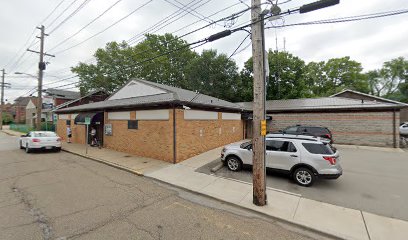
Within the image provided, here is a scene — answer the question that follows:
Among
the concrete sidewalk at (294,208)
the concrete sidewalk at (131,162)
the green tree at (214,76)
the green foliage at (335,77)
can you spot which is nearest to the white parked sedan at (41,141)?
the concrete sidewalk at (131,162)

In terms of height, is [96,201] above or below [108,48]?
below

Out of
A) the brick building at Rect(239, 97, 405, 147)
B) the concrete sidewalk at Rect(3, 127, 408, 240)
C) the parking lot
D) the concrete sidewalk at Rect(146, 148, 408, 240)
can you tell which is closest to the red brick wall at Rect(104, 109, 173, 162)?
the concrete sidewalk at Rect(3, 127, 408, 240)

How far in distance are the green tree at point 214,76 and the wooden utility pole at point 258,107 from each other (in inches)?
1068

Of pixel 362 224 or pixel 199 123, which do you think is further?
pixel 199 123

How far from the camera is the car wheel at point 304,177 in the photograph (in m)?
6.70

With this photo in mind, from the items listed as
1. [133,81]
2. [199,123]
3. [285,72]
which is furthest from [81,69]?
[285,72]

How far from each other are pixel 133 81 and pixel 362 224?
1643 cm

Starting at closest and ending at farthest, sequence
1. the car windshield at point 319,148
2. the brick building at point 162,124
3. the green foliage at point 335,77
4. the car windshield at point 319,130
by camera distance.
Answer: the car windshield at point 319,148
the brick building at point 162,124
the car windshield at point 319,130
the green foliage at point 335,77

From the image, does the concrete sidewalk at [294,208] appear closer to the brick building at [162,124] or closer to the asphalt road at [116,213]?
the asphalt road at [116,213]

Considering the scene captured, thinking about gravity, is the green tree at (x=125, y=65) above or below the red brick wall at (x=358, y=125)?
above

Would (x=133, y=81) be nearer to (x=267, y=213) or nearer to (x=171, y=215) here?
(x=171, y=215)

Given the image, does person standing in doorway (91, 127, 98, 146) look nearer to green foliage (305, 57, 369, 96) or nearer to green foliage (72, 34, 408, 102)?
green foliage (72, 34, 408, 102)

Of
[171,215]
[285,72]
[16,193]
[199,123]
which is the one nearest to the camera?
[171,215]

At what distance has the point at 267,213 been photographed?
15.7 ft
